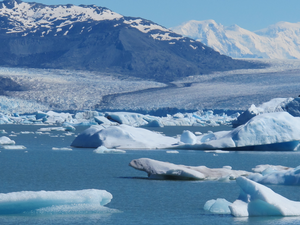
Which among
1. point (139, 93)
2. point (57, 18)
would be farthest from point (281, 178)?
point (57, 18)

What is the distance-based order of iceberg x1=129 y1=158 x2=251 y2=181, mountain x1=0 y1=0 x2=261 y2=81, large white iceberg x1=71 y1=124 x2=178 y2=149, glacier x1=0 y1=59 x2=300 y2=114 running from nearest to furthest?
iceberg x1=129 y1=158 x2=251 y2=181 < large white iceberg x1=71 y1=124 x2=178 y2=149 < glacier x1=0 y1=59 x2=300 y2=114 < mountain x1=0 y1=0 x2=261 y2=81

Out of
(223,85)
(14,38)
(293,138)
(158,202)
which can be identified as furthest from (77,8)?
(158,202)

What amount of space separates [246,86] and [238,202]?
47251 millimetres

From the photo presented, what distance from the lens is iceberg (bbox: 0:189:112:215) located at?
5320 mm

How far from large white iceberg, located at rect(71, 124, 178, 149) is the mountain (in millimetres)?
52153

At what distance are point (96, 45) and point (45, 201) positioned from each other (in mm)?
76824

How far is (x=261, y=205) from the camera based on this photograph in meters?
5.32

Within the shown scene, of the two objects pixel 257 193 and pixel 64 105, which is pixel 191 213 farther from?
pixel 64 105

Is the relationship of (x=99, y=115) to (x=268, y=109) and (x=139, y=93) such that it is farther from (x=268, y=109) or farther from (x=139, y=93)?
(x=268, y=109)

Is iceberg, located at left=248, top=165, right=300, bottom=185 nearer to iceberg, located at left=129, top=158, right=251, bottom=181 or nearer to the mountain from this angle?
iceberg, located at left=129, top=158, right=251, bottom=181

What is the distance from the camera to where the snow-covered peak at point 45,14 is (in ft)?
292

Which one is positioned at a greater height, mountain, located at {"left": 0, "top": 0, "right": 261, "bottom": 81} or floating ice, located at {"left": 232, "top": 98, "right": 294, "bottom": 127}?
mountain, located at {"left": 0, "top": 0, "right": 261, "bottom": 81}

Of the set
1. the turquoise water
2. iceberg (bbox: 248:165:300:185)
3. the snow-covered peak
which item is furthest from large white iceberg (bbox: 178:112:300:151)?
the snow-covered peak

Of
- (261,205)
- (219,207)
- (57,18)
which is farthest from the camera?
(57,18)
